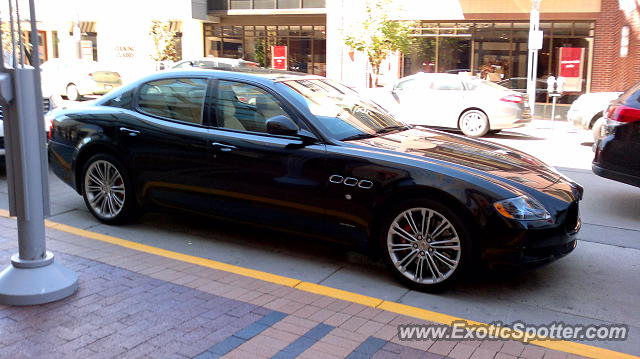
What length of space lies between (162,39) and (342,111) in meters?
24.8

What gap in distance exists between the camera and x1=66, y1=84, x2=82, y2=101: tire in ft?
77.5

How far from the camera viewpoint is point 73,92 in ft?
77.7

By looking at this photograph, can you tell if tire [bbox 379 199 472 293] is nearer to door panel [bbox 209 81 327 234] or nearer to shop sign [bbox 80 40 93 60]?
door panel [bbox 209 81 327 234]

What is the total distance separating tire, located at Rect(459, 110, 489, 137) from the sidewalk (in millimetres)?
11443

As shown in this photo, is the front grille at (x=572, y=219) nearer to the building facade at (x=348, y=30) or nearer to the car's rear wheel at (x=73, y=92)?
the building facade at (x=348, y=30)

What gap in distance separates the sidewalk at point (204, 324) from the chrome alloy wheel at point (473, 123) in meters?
11.4

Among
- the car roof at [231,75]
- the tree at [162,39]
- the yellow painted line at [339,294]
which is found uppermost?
the tree at [162,39]

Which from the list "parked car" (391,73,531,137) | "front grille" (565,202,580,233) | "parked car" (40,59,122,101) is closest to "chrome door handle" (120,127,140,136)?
"front grille" (565,202,580,233)

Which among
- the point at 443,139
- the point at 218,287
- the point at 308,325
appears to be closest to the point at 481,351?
the point at 308,325

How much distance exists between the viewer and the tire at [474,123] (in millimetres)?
15352

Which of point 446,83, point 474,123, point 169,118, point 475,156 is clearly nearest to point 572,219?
point 475,156

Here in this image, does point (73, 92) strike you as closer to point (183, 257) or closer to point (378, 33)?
point (378, 33)

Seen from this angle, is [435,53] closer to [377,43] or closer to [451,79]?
[377,43]

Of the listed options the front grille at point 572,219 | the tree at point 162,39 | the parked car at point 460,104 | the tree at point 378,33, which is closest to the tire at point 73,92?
the tree at point 162,39
